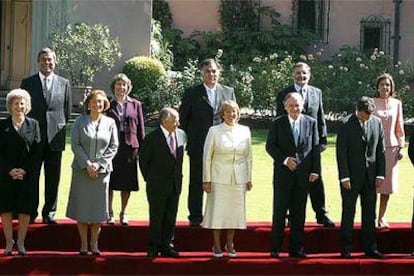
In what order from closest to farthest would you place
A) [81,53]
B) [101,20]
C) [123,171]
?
[123,171], [81,53], [101,20]

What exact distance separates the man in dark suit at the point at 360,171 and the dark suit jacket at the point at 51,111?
3.09m

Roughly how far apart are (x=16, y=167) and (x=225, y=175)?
2.13 meters

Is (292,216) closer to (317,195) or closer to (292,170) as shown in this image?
(292,170)

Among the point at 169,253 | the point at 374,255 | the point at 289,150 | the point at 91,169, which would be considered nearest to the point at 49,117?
the point at 91,169

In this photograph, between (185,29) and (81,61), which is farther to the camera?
(185,29)

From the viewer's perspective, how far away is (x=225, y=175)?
372 inches

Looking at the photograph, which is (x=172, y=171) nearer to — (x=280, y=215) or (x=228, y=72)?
(x=280, y=215)

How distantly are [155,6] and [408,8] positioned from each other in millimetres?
8678

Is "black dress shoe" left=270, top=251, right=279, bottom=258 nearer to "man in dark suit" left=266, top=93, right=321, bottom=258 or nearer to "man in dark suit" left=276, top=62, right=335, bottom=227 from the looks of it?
"man in dark suit" left=266, top=93, right=321, bottom=258

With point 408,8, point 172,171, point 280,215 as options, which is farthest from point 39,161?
point 408,8

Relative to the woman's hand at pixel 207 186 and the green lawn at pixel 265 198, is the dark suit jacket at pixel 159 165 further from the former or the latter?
the green lawn at pixel 265 198

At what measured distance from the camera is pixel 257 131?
74.4 feet

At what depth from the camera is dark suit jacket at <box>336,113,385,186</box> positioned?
9617 mm

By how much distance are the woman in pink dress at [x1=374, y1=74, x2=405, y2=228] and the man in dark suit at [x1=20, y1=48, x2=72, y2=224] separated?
361 cm
